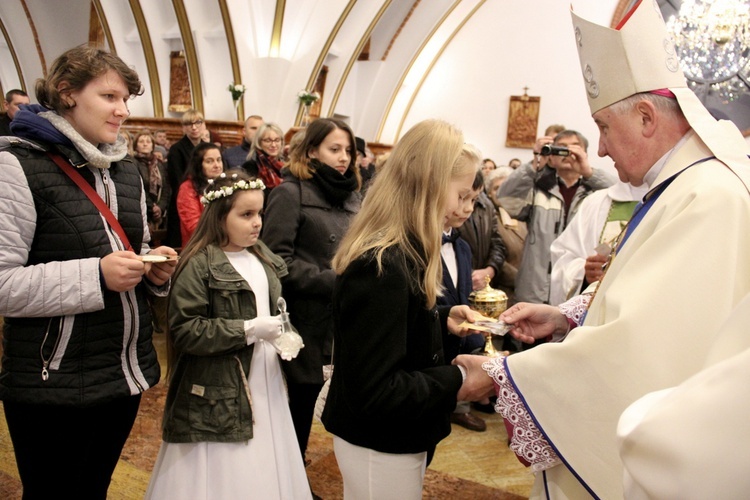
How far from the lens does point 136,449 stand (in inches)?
127

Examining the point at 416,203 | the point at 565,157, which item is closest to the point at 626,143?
the point at 416,203

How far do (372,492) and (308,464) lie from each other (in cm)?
161

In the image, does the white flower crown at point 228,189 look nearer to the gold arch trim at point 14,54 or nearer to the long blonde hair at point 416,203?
the long blonde hair at point 416,203

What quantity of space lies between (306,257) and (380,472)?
1.27 metres

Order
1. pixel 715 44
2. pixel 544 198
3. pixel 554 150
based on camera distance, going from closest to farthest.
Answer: pixel 554 150
pixel 544 198
pixel 715 44

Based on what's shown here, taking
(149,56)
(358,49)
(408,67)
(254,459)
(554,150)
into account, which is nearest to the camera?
(254,459)

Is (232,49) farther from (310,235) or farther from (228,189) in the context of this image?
(228,189)

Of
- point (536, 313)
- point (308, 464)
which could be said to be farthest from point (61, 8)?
point (536, 313)

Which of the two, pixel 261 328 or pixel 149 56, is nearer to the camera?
pixel 261 328

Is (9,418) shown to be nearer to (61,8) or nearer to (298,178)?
(298,178)

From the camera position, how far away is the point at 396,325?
1475 mm

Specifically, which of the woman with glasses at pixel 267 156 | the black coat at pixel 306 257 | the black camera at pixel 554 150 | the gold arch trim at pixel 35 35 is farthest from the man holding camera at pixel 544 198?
the gold arch trim at pixel 35 35

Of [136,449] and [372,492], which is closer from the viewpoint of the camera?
[372,492]

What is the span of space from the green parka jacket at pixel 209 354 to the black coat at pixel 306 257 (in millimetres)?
318
